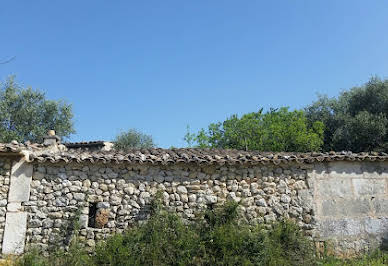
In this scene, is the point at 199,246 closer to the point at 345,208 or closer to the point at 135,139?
the point at 345,208

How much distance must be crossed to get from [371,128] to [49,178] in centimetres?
1721

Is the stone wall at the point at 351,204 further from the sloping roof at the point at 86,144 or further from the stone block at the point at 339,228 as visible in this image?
the sloping roof at the point at 86,144

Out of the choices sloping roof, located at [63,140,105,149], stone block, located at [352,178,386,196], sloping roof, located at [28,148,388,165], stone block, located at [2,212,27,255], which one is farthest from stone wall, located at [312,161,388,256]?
sloping roof, located at [63,140,105,149]

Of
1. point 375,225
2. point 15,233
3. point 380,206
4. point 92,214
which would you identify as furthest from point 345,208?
point 15,233

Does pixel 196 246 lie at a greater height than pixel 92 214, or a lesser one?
lesser

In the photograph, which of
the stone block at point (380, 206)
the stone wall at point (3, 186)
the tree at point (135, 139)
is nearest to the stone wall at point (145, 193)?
the stone wall at point (3, 186)

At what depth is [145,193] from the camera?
788 centimetres

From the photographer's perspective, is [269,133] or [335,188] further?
[269,133]

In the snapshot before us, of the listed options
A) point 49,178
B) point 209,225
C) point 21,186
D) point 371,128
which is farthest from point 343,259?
point 371,128

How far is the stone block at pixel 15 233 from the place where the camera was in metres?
7.18

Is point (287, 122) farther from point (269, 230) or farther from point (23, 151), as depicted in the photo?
point (23, 151)

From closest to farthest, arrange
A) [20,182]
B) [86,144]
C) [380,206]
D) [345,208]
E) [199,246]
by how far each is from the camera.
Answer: [199,246] < [20,182] < [345,208] < [380,206] < [86,144]

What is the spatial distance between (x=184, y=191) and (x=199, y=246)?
1.44 metres

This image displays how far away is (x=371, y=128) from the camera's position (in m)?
18.6
